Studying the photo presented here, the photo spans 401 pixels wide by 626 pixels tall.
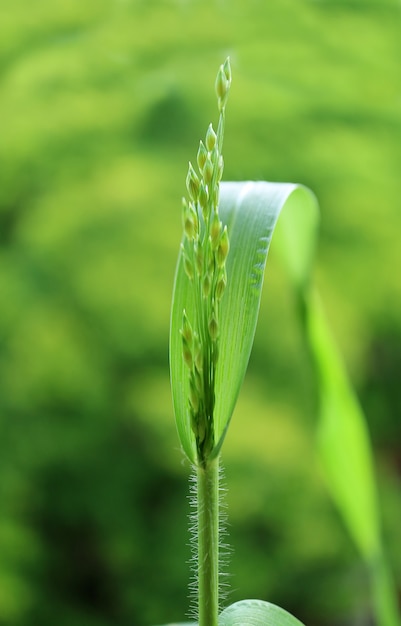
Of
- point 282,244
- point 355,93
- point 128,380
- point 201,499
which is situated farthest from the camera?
point 355,93

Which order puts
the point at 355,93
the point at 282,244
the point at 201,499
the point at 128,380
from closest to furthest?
the point at 201,499, the point at 282,244, the point at 128,380, the point at 355,93

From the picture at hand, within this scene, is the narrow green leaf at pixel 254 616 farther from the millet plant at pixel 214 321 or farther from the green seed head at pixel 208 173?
the green seed head at pixel 208 173

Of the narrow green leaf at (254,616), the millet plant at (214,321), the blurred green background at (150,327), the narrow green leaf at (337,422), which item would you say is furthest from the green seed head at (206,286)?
the blurred green background at (150,327)

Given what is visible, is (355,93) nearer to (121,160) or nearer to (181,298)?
(121,160)

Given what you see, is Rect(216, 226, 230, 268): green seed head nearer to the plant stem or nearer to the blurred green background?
the plant stem

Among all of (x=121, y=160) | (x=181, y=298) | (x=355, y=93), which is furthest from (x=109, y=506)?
(x=181, y=298)
